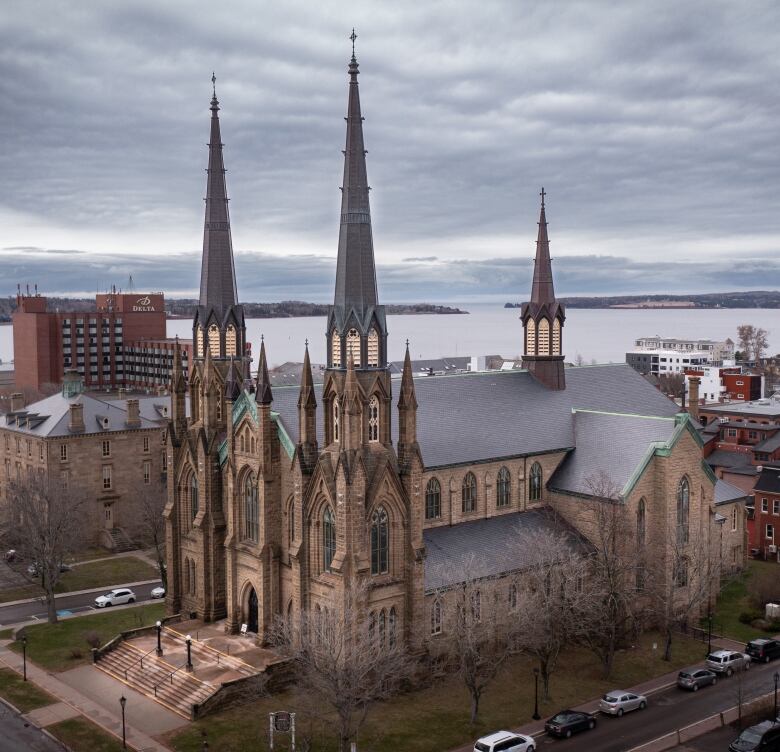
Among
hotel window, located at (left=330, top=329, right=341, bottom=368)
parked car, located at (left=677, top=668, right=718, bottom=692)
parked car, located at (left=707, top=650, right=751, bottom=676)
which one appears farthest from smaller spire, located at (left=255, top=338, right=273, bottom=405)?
parked car, located at (left=707, top=650, right=751, bottom=676)

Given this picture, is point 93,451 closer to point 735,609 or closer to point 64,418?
point 64,418

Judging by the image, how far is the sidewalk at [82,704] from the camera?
38.0 metres

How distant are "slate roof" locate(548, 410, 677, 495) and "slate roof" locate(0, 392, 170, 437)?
40895 millimetres

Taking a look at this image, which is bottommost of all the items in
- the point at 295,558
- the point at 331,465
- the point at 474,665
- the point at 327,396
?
the point at 474,665

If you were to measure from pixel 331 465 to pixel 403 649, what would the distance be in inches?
381

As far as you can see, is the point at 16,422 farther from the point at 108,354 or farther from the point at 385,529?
the point at 108,354

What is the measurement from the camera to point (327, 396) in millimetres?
42750

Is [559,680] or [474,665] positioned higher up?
[474,665]

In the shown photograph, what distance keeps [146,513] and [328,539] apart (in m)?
29.3

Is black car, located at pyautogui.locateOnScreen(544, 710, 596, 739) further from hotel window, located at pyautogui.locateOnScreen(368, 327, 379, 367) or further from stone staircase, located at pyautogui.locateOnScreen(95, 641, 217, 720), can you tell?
hotel window, located at pyautogui.locateOnScreen(368, 327, 379, 367)

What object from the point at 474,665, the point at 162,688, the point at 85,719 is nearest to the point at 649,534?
the point at 474,665

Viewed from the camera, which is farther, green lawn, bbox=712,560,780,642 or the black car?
green lawn, bbox=712,560,780,642

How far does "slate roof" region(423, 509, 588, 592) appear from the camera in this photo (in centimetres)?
4516

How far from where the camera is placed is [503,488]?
51.7 metres
